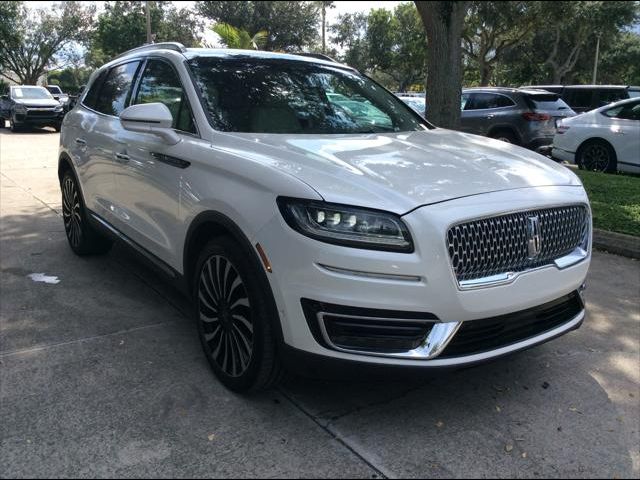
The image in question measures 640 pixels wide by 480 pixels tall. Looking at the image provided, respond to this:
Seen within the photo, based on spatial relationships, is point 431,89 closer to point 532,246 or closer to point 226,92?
point 226,92

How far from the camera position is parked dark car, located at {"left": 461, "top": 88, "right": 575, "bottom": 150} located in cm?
1215

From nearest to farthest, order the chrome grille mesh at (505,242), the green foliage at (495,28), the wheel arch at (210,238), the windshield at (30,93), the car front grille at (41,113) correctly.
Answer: the chrome grille mesh at (505,242)
the wheel arch at (210,238)
the green foliage at (495,28)
the car front grille at (41,113)
the windshield at (30,93)

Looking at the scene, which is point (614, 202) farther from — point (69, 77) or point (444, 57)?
point (69, 77)

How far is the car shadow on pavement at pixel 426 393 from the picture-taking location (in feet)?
8.69

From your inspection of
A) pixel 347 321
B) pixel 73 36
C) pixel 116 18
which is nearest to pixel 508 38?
pixel 116 18

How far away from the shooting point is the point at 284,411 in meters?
2.99

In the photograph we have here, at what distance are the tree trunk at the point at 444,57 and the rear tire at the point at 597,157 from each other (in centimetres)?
350

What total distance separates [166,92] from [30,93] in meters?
22.4

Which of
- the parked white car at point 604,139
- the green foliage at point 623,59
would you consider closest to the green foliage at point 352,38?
the green foliage at point 623,59

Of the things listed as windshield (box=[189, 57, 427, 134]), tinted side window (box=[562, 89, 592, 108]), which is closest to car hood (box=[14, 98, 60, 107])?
tinted side window (box=[562, 89, 592, 108])

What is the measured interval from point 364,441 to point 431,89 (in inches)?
256

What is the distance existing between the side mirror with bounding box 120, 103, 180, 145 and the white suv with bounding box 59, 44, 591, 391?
13 mm

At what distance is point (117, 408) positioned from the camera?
300cm

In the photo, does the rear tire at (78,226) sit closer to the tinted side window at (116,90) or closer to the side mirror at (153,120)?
the tinted side window at (116,90)
